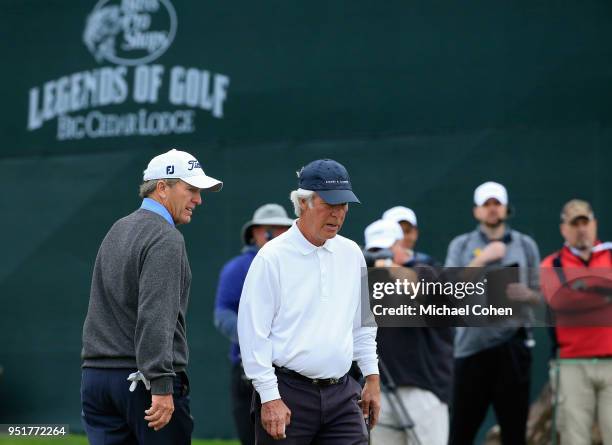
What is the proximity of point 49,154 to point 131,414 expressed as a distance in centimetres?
629

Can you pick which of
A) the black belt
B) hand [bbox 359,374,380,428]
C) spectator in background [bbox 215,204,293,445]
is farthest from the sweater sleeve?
spectator in background [bbox 215,204,293,445]

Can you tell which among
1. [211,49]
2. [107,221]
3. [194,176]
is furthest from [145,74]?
[194,176]

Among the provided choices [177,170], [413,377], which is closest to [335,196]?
[177,170]

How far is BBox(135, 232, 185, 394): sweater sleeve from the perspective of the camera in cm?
461

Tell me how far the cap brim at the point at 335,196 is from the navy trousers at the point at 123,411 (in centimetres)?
95

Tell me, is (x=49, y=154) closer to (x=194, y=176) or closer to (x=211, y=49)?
(x=211, y=49)

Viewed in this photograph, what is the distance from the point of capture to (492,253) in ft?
25.5

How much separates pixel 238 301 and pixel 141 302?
2.55 m

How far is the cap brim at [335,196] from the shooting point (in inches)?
191

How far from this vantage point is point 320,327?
15.9 ft

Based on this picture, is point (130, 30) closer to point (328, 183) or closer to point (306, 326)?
point (328, 183)

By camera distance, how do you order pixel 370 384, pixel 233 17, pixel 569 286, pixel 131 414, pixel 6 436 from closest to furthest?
pixel 131 414 < pixel 370 384 < pixel 569 286 < pixel 6 436 < pixel 233 17

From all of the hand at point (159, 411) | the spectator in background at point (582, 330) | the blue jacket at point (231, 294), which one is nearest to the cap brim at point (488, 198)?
the spectator in background at point (582, 330)

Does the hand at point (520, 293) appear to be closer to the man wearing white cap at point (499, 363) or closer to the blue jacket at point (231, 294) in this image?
the man wearing white cap at point (499, 363)
